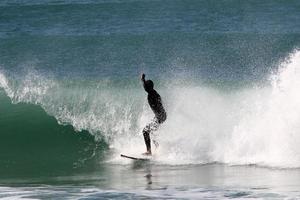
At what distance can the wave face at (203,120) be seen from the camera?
61.2 feet

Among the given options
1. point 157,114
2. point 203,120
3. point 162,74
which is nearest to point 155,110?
point 157,114

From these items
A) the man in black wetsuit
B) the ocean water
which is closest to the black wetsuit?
the man in black wetsuit

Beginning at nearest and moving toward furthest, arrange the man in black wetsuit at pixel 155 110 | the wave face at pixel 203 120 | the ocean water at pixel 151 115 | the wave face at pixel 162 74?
the ocean water at pixel 151 115, the wave face at pixel 203 120, the man in black wetsuit at pixel 155 110, the wave face at pixel 162 74

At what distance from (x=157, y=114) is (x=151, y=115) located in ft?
7.29

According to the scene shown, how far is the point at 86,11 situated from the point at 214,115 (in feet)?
110

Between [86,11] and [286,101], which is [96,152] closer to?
[286,101]

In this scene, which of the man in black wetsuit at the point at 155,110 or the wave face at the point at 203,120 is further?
the man in black wetsuit at the point at 155,110

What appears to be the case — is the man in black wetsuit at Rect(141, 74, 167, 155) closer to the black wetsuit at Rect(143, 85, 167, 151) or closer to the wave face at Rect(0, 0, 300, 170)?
the black wetsuit at Rect(143, 85, 167, 151)

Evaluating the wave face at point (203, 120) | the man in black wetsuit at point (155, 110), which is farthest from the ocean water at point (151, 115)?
the man in black wetsuit at point (155, 110)

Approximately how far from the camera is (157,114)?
19.1 metres

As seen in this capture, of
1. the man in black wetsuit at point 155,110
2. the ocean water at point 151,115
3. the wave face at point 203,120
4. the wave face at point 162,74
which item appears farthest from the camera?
the wave face at point 162,74

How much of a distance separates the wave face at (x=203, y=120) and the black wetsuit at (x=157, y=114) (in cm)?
58

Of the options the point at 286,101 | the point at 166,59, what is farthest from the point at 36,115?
the point at 166,59

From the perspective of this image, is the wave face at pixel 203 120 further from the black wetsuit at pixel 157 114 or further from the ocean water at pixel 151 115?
the black wetsuit at pixel 157 114
